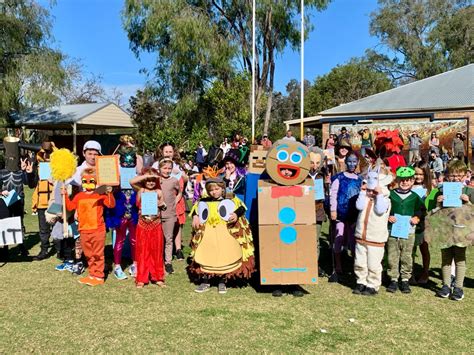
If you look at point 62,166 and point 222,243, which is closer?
point 222,243

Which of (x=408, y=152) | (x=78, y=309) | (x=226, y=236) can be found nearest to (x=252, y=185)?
(x=226, y=236)

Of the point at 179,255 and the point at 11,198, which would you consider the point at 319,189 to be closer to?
the point at 179,255

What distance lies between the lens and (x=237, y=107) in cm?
2431

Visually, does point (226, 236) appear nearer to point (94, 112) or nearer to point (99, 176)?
point (99, 176)

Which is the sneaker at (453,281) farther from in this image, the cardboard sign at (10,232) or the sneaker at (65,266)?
the cardboard sign at (10,232)

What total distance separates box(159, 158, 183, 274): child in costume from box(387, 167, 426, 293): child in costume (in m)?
2.83

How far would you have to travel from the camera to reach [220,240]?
5.42 metres

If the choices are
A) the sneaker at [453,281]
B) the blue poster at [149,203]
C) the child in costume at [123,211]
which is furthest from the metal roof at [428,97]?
the blue poster at [149,203]

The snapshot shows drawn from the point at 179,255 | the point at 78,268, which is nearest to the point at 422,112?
the point at 179,255

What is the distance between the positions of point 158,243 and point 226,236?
3.06ft

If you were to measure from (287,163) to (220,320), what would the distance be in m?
1.83

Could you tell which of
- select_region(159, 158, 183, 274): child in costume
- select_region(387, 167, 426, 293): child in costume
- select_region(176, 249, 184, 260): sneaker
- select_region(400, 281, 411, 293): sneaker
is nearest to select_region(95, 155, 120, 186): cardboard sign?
select_region(159, 158, 183, 274): child in costume

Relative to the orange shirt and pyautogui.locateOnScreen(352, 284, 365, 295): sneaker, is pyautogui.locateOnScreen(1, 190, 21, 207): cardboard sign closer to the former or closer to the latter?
the orange shirt

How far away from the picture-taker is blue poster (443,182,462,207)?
16.8ft
